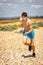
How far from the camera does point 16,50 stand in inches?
69.3

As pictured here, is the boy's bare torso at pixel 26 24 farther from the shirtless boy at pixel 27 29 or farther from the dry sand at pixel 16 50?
the dry sand at pixel 16 50

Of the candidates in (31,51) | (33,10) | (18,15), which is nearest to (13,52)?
(31,51)

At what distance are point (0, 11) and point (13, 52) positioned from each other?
0.52 m

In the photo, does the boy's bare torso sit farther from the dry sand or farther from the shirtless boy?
the dry sand

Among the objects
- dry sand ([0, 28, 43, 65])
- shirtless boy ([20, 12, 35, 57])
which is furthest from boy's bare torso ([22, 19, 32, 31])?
dry sand ([0, 28, 43, 65])

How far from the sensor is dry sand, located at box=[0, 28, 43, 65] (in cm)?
171

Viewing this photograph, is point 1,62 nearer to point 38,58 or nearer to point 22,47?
point 22,47

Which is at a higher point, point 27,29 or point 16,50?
point 27,29

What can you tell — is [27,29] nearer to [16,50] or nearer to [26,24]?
[26,24]

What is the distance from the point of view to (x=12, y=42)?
1.80 meters

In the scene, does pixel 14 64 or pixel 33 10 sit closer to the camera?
pixel 14 64

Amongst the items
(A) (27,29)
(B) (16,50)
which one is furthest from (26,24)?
(B) (16,50)

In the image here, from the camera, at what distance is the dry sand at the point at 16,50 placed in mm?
1707

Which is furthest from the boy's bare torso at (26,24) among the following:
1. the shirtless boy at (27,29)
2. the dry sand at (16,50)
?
the dry sand at (16,50)
